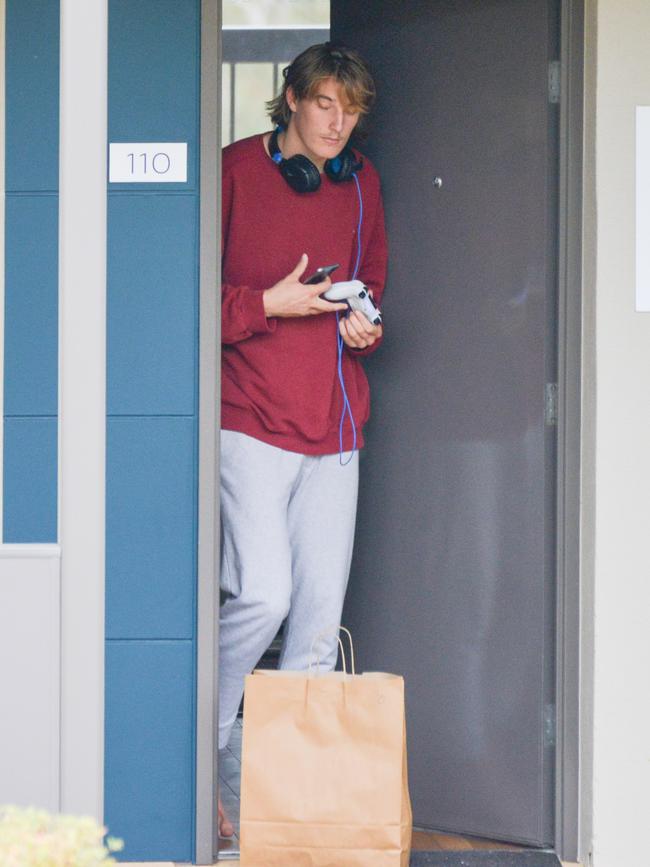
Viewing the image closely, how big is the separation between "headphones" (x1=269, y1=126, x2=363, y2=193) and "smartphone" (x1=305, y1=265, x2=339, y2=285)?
0.21 m

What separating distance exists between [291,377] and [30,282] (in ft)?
2.16

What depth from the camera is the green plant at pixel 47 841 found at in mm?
1234

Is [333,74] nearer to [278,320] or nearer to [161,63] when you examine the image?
[161,63]

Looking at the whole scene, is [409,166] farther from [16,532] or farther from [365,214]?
[16,532]

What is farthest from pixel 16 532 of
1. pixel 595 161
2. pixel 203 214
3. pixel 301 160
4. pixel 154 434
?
pixel 595 161

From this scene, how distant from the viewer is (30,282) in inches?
111

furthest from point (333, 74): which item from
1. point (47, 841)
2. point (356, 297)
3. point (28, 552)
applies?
point (47, 841)

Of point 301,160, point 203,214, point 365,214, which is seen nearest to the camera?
point 203,214

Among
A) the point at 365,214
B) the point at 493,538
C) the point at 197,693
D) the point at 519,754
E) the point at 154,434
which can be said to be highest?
the point at 365,214

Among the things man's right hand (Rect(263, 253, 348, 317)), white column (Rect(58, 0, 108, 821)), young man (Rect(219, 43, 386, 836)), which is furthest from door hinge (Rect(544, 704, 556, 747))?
white column (Rect(58, 0, 108, 821))

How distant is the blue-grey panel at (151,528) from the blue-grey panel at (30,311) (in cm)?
19

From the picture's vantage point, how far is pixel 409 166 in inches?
128

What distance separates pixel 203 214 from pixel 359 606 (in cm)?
120

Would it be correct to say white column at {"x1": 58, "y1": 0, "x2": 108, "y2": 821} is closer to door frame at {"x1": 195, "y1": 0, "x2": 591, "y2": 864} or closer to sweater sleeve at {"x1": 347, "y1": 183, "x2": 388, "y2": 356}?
door frame at {"x1": 195, "y1": 0, "x2": 591, "y2": 864}
